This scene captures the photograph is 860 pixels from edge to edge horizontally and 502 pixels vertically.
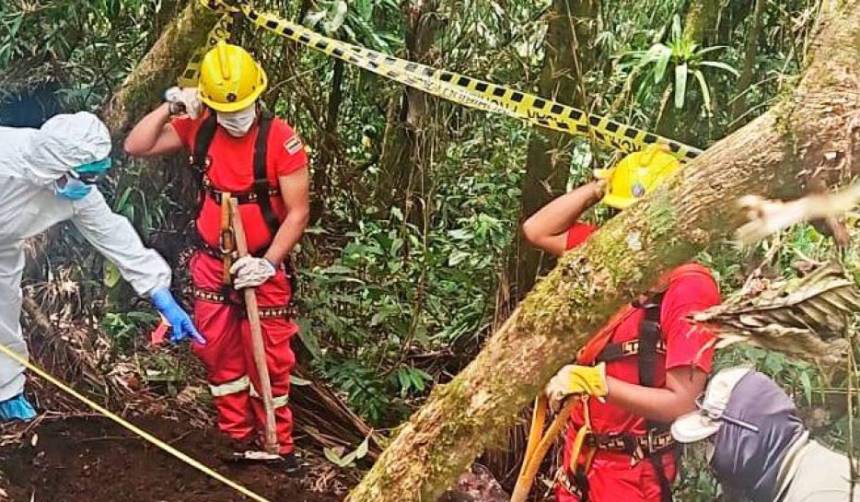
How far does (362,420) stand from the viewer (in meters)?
4.43

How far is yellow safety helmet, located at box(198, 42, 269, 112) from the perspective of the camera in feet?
11.7

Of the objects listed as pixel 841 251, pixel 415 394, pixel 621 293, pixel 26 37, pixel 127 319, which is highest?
pixel 841 251

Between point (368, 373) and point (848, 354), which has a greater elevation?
point (848, 354)

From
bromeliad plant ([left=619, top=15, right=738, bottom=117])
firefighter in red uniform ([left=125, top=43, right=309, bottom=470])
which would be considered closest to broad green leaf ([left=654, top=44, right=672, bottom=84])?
bromeliad plant ([left=619, top=15, right=738, bottom=117])

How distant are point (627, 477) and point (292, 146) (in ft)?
5.46

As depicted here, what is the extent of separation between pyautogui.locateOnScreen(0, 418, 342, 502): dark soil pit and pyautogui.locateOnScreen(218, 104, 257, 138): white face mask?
1.23m

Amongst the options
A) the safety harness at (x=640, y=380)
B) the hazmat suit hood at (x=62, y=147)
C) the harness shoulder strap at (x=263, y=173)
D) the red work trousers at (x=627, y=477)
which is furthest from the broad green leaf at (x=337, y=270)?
the red work trousers at (x=627, y=477)

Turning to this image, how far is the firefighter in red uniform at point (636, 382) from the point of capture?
259cm

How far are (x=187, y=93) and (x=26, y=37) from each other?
3.43 feet

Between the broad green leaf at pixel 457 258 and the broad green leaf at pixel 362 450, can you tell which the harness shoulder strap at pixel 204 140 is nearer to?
the broad green leaf at pixel 362 450

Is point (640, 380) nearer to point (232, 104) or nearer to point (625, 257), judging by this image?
point (625, 257)

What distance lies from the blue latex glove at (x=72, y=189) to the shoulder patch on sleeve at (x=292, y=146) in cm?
69

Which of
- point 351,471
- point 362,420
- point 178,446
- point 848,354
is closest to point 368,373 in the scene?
point 362,420

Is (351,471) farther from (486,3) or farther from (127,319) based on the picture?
(486,3)
